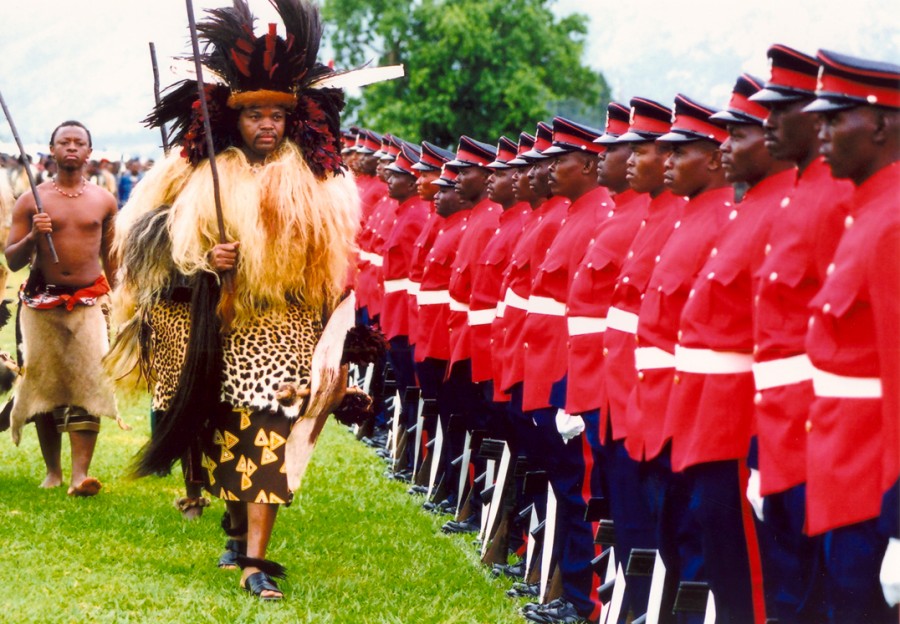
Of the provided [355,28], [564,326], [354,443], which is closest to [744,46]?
[355,28]

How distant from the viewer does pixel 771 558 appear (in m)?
4.67

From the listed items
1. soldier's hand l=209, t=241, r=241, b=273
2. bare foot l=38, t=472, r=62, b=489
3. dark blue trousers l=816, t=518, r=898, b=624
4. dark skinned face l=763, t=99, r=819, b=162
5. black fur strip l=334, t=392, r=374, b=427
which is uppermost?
dark skinned face l=763, t=99, r=819, b=162

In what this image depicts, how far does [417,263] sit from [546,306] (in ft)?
10.3

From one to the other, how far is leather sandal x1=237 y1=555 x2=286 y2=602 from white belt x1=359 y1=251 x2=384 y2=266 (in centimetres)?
486

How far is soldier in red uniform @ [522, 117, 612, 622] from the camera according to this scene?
652 cm

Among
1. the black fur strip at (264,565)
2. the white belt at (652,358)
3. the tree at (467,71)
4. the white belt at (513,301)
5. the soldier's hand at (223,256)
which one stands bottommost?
the black fur strip at (264,565)

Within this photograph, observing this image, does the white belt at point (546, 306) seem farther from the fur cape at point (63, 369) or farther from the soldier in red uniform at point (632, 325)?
the fur cape at point (63, 369)

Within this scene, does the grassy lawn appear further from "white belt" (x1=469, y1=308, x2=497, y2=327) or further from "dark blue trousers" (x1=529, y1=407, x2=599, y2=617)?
"white belt" (x1=469, y1=308, x2=497, y2=327)

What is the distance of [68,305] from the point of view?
940cm

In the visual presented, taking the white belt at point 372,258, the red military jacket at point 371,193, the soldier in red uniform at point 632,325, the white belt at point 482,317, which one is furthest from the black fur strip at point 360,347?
the red military jacket at point 371,193

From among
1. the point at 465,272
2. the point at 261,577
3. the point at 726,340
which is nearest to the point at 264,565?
the point at 261,577

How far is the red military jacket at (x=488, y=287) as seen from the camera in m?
7.80

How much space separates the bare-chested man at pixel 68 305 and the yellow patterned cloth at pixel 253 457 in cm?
266

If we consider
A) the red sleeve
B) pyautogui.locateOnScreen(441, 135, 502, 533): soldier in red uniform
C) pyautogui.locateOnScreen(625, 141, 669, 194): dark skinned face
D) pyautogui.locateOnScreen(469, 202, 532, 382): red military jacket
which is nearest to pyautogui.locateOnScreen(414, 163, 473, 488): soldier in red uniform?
pyautogui.locateOnScreen(441, 135, 502, 533): soldier in red uniform
